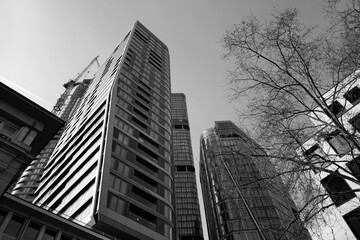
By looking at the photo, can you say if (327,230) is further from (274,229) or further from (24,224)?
(24,224)

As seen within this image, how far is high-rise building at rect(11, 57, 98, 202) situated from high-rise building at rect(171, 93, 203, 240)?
45657mm

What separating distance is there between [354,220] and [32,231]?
77.8 ft

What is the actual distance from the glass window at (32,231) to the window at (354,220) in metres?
23.0

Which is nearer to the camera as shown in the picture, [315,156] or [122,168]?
[315,156]

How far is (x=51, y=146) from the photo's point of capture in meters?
86.1

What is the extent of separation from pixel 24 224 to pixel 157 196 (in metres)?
18.0

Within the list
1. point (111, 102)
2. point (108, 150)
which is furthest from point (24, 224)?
point (111, 102)

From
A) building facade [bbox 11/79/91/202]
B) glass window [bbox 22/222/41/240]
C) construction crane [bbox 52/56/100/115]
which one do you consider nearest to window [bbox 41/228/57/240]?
glass window [bbox 22/222/41/240]

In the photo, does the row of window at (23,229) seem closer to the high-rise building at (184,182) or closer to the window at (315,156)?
the window at (315,156)

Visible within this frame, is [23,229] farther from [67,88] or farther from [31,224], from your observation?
[67,88]

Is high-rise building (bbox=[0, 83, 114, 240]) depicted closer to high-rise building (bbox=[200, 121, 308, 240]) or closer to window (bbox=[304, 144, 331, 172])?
high-rise building (bbox=[200, 121, 308, 240])

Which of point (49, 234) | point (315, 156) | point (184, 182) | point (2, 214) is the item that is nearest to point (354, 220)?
point (315, 156)

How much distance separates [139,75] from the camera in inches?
2215

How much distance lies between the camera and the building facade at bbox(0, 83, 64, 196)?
12.5 meters
